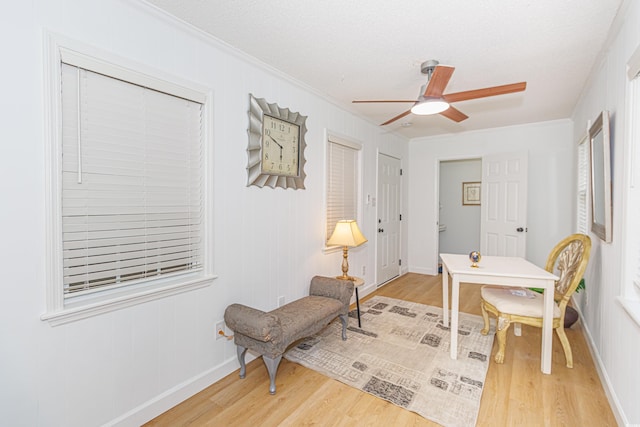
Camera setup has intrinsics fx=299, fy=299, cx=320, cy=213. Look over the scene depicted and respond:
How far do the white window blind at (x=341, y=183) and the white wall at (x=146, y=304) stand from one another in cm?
42

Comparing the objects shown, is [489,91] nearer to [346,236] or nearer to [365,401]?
[346,236]

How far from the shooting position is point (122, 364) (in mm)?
1688

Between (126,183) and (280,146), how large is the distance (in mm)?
1305

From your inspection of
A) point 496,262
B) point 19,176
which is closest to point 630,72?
point 496,262

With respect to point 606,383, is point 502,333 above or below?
above

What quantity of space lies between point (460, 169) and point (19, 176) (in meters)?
6.44

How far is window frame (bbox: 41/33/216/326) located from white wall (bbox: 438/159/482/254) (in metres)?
5.59

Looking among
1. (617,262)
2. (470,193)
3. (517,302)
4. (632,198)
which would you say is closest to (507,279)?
(517,302)

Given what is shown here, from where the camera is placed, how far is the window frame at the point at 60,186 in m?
1.41

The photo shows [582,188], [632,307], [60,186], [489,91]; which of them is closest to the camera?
[60,186]

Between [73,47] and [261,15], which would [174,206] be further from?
[261,15]

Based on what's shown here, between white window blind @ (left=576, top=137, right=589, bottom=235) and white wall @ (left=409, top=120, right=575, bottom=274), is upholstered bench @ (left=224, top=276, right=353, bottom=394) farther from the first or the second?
white wall @ (left=409, top=120, right=575, bottom=274)

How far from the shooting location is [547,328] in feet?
7.37

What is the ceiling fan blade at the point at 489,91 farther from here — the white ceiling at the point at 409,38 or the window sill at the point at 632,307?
the window sill at the point at 632,307
